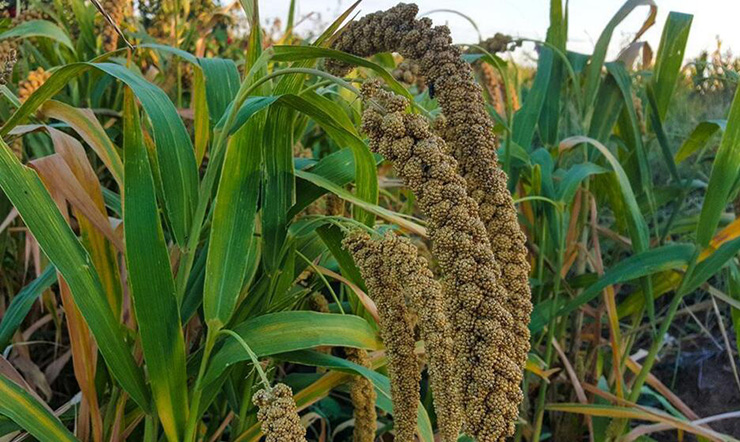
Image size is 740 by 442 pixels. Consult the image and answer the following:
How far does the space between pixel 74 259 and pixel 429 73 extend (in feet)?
2.23

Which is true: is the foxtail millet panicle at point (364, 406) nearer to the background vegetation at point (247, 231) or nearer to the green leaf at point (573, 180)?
the background vegetation at point (247, 231)

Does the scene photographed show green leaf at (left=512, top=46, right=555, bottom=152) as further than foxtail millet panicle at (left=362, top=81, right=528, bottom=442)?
Yes

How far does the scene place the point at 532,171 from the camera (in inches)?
86.4

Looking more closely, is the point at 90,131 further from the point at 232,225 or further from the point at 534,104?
the point at 534,104

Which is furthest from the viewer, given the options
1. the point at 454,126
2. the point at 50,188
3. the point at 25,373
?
the point at 25,373

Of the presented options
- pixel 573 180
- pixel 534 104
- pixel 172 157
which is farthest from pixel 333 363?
pixel 534 104

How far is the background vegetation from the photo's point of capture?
1.28m

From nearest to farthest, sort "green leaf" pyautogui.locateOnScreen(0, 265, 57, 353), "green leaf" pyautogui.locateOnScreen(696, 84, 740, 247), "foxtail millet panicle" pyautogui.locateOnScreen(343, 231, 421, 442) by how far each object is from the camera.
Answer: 1. "foxtail millet panicle" pyautogui.locateOnScreen(343, 231, 421, 442)
2. "green leaf" pyautogui.locateOnScreen(0, 265, 57, 353)
3. "green leaf" pyautogui.locateOnScreen(696, 84, 740, 247)

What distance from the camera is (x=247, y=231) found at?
131cm

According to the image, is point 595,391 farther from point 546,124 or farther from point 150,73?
point 150,73

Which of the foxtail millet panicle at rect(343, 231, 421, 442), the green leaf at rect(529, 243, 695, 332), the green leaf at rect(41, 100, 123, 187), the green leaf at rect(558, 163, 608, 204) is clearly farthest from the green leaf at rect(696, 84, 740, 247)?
the green leaf at rect(41, 100, 123, 187)

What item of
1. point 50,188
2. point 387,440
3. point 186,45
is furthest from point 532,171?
point 186,45

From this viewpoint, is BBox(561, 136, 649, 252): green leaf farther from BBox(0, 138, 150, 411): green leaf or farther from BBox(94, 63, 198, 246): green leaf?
BBox(0, 138, 150, 411): green leaf

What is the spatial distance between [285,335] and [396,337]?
252mm
